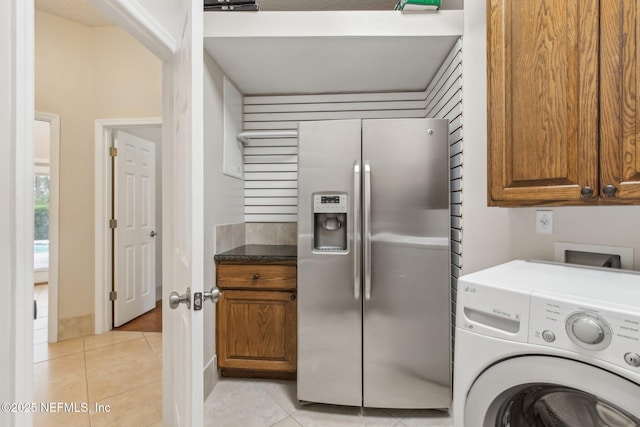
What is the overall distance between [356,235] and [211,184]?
1041 millimetres

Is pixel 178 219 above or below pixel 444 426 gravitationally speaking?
above

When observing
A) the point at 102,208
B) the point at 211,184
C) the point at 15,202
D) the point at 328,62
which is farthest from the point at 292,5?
the point at 102,208

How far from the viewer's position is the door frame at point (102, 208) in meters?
2.65

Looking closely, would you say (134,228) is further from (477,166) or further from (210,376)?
(477,166)

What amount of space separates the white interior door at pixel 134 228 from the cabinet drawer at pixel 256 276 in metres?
1.68

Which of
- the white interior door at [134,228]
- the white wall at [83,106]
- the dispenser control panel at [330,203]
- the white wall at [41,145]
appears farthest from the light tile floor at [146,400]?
the white wall at [41,145]

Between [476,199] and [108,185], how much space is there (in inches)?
127

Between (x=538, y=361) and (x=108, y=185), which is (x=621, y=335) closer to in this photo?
(x=538, y=361)

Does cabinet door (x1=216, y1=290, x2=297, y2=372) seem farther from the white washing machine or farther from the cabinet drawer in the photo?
the white washing machine

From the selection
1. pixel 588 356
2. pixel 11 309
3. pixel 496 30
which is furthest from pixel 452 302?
pixel 11 309

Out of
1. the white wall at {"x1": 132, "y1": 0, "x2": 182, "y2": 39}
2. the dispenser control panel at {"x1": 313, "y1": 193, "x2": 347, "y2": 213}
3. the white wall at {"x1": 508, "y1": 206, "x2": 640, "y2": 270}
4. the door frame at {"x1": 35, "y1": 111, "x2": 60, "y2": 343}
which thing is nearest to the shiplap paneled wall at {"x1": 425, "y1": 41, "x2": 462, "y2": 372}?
the white wall at {"x1": 508, "y1": 206, "x2": 640, "y2": 270}

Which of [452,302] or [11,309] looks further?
[452,302]

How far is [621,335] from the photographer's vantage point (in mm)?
653

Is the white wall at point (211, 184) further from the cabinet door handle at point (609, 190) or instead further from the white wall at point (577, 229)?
the cabinet door handle at point (609, 190)
